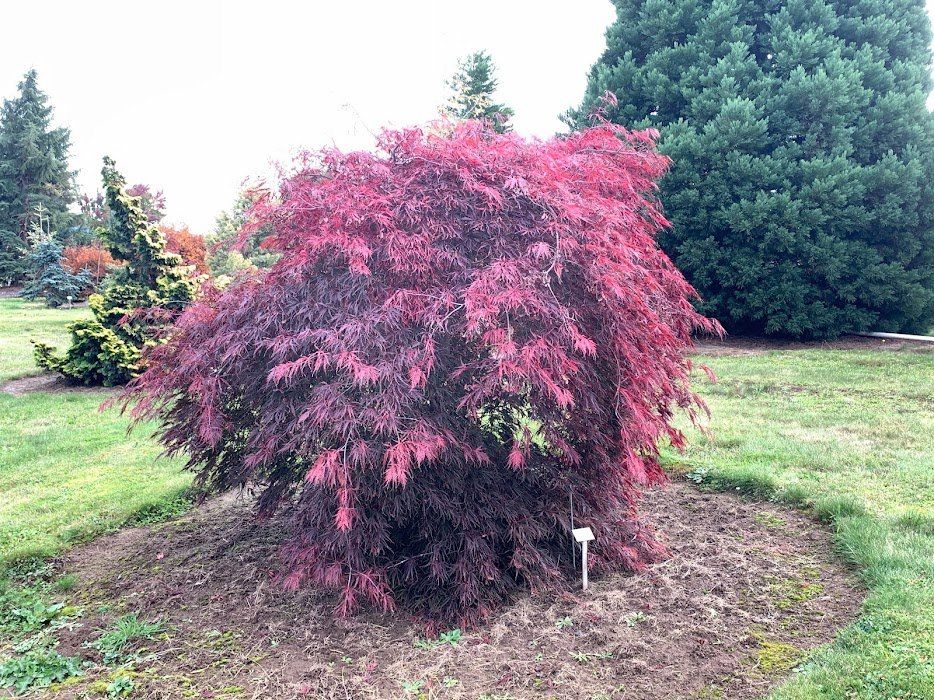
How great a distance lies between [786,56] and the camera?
10.6m

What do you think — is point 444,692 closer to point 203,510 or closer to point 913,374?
point 203,510

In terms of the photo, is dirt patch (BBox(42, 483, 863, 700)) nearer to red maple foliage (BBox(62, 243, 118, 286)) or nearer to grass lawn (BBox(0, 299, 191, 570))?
grass lawn (BBox(0, 299, 191, 570))

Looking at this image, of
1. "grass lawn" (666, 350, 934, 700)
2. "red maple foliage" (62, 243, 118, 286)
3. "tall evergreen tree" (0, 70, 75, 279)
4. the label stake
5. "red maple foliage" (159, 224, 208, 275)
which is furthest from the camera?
"tall evergreen tree" (0, 70, 75, 279)

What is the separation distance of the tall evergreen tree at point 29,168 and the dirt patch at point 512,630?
32569mm

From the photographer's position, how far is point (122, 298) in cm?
1003

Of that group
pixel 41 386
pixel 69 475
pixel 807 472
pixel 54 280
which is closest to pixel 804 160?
pixel 807 472

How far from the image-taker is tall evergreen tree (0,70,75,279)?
102ft

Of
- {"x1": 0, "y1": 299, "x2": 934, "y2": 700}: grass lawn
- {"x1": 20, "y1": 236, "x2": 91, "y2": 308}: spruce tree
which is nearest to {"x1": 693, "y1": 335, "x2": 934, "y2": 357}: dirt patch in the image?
{"x1": 0, "y1": 299, "x2": 934, "y2": 700}: grass lawn

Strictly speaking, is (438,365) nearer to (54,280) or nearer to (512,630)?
(512,630)

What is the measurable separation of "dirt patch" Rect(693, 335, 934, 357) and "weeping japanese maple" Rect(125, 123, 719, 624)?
7.49 m

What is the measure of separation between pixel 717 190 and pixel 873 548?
8.29 metres

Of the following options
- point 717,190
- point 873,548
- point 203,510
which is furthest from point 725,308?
point 203,510

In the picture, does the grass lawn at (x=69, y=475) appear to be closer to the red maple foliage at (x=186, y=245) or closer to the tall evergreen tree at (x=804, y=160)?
the tall evergreen tree at (x=804, y=160)

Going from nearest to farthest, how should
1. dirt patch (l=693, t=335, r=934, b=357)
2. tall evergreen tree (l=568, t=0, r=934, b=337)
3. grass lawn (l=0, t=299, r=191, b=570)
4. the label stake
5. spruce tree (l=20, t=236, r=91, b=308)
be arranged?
the label stake → grass lawn (l=0, t=299, r=191, b=570) → tall evergreen tree (l=568, t=0, r=934, b=337) → dirt patch (l=693, t=335, r=934, b=357) → spruce tree (l=20, t=236, r=91, b=308)
